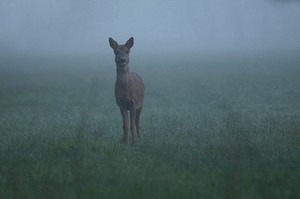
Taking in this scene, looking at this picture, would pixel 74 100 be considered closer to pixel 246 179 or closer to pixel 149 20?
pixel 246 179

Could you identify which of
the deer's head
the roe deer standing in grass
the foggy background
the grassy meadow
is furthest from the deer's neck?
the foggy background

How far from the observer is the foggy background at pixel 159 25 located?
8138 centimetres

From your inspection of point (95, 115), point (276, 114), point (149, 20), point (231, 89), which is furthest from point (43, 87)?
point (149, 20)

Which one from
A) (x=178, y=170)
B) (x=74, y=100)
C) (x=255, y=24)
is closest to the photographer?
(x=178, y=170)

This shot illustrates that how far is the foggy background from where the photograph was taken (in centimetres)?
8138

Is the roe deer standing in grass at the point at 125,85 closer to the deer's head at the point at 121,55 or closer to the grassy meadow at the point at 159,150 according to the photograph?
the deer's head at the point at 121,55

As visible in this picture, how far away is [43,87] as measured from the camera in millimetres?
32781

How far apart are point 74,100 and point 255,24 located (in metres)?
97.9

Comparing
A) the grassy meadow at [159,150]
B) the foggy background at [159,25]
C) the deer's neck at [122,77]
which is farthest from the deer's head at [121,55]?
the foggy background at [159,25]

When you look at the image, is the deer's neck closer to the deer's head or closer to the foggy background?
the deer's head

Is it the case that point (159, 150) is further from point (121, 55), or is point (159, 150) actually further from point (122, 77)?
point (121, 55)

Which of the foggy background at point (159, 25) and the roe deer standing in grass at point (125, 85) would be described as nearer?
the roe deer standing in grass at point (125, 85)

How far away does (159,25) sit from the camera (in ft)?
388

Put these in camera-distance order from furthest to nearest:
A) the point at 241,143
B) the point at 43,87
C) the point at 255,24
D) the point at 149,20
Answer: the point at 255,24 < the point at 149,20 < the point at 43,87 < the point at 241,143
